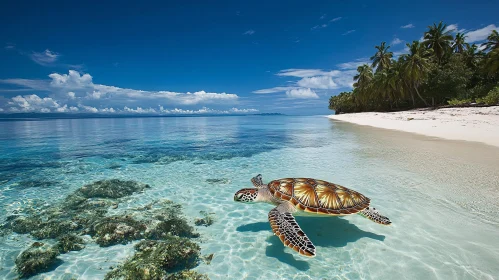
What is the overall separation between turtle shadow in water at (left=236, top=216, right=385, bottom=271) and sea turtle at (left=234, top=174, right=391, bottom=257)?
0.60 m

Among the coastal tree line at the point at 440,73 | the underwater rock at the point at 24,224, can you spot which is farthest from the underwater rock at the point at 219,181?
the coastal tree line at the point at 440,73

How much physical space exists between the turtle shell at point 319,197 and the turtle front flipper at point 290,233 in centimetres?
39

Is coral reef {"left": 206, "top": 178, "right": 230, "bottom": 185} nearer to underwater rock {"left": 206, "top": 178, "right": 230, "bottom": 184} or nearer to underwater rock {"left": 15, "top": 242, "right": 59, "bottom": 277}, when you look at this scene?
underwater rock {"left": 206, "top": 178, "right": 230, "bottom": 184}

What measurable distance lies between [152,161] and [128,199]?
6.53 metres

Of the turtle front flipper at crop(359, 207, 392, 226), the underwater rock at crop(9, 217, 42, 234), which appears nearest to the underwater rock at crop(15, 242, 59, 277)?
the underwater rock at crop(9, 217, 42, 234)

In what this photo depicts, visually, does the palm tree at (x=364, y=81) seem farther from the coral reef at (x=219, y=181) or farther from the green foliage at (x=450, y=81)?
the coral reef at (x=219, y=181)

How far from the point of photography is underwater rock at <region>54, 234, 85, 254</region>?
190 inches

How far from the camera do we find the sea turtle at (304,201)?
455 centimetres

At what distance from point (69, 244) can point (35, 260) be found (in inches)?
26.4

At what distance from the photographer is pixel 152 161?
45.7 feet

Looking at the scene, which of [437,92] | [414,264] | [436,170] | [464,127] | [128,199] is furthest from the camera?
[437,92]

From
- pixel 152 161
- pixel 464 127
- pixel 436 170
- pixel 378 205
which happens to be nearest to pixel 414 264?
pixel 378 205

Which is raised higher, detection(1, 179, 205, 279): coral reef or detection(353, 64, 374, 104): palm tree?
detection(353, 64, 374, 104): palm tree

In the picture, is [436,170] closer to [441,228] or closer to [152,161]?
[441,228]
